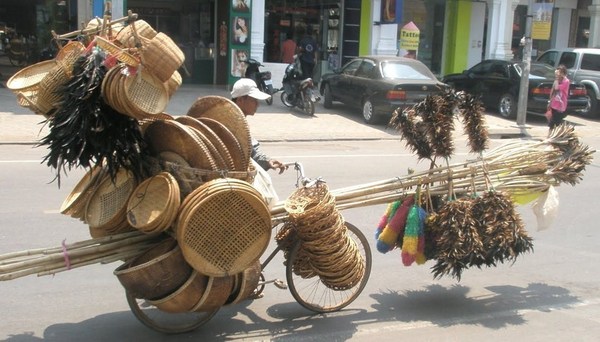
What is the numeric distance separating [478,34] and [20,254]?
2296 cm

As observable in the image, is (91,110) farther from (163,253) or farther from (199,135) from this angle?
(163,253)

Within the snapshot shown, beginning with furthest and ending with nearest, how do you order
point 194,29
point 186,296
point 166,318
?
point 194,29 → point 166,318 → point 186,296

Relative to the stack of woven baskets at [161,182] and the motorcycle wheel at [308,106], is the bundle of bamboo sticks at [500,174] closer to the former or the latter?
the stack of woven baskets at [161,182]

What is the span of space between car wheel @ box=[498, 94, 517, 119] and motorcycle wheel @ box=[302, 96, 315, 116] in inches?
207

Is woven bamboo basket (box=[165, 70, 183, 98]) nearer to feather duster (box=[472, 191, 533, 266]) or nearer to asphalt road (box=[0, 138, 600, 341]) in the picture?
asphalt road (box=[0, 138, 600, 341])

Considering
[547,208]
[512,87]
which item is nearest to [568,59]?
[512,87]

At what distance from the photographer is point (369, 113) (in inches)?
630

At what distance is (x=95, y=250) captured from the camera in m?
4.10

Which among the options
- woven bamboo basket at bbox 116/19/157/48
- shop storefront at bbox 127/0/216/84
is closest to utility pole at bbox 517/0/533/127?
shop storefront at bbox 127/0/216/84

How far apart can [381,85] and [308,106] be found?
195cm

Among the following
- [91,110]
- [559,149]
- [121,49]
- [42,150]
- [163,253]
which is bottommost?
[42,150]

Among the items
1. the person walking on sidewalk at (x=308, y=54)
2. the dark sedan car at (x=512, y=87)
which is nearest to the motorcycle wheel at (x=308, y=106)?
the person walking on sidewalk at (x=308, y=54)

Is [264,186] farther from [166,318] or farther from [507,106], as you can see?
[507,106]

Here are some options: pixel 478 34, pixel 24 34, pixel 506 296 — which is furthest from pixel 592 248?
pixel 478 34
